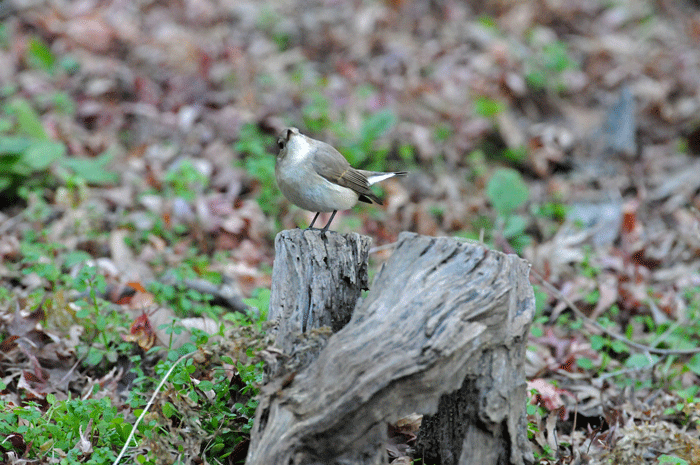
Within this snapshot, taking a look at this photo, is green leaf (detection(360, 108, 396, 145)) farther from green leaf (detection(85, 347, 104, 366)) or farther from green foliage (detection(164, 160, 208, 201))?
green leaf (detection(85, 347, 104, 366))

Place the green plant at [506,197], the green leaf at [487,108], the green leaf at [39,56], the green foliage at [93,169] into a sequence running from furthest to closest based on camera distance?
the green leaf at [39,56], the green leaf at [487,108], the green plant at [506,197], the green foliage at [93,169]

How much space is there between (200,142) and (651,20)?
791 centimetres

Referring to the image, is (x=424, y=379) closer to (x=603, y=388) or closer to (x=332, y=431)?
(x=332, y=431)

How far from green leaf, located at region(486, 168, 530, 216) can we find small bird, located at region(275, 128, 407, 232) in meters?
2.80

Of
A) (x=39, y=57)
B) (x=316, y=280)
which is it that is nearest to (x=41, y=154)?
(x=39, y=57)

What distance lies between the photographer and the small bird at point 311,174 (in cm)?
397

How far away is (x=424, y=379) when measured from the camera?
248 cm

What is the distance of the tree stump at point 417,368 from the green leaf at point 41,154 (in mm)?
4523

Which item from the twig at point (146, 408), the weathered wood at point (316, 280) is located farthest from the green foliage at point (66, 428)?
the weathered wood at point (316, 280)

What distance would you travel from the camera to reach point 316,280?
3.11 metres

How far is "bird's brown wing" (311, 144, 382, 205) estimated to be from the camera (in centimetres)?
404

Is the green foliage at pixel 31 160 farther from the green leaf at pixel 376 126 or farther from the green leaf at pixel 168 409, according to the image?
the green leaf at pixel 168 409

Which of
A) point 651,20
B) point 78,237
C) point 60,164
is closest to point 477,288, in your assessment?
point 78,237

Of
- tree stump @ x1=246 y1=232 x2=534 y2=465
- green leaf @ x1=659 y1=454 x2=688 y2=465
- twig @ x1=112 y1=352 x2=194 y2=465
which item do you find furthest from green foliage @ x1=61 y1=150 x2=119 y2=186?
green leaf @ x1=659 y1=454 x2=688 y2=465
